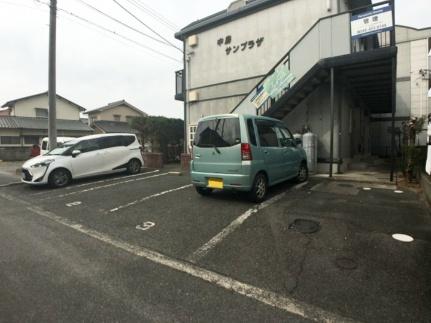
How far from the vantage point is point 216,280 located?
2.83 m

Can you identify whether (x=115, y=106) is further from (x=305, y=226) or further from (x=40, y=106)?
(x=305, y=226)

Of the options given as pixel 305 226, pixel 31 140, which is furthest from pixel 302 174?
pixel 31 140

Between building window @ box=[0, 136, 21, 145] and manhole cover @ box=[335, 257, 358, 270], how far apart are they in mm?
27321

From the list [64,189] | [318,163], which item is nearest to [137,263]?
[64,189]

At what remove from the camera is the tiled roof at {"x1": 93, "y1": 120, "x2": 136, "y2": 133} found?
28.6 meters

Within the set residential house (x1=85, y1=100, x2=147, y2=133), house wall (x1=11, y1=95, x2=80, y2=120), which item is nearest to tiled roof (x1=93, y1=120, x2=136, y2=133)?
residential house (x1=85, y1=100, x2=147, y2=133)

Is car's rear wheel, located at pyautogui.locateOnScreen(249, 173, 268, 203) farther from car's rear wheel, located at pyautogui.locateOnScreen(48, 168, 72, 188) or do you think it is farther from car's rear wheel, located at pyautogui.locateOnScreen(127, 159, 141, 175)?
car's rear wheel, located at pyautogui.locateOnScreen(127, 159, 141, 175)

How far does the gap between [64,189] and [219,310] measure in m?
7.18

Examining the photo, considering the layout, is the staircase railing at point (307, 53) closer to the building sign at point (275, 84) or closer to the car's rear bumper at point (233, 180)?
the building sign at point (275, 84)

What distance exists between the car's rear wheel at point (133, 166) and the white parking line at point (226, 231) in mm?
6287

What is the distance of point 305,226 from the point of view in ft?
14.1

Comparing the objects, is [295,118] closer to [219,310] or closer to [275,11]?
[275,11]

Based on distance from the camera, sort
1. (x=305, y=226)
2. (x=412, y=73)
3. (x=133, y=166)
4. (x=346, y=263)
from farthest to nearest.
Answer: (x=412, y=73) < (x=133, y=166) < (x=305, y=226) < (x=346, y=263)

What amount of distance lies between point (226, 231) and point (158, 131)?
1063 centimetres
